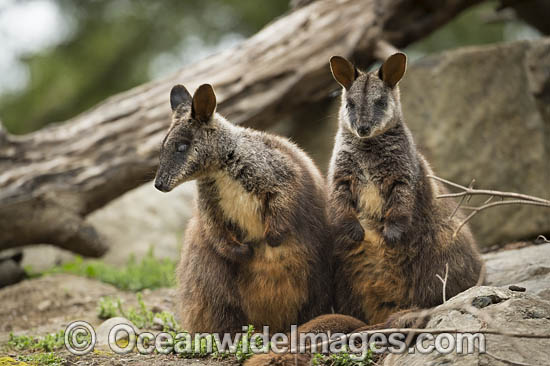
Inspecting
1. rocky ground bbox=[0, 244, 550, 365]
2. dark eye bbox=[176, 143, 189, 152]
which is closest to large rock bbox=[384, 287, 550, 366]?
rocky ground bbox=[0, 244, 550, 365]

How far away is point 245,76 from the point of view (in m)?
7.99

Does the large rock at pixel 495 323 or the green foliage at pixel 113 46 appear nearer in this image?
the large rock at pixel 495 323

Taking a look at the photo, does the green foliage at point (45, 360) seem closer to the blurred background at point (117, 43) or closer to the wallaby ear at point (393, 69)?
the wallaby ear at point (393, 69)

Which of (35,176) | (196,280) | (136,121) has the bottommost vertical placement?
(196,280)

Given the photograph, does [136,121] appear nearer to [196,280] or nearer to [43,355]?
[196,280]

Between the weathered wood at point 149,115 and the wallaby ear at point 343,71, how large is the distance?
258 centimetres

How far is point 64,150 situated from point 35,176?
0.46 m

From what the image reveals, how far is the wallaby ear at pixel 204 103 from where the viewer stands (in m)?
4.96

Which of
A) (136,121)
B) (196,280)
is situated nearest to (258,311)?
(196,280)

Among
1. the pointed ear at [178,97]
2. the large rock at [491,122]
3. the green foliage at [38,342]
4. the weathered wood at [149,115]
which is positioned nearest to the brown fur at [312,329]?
the green foliage at [38,342]

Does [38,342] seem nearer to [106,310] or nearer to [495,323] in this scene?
[106,310]

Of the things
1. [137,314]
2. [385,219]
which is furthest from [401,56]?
[137,314]

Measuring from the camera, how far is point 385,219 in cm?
517

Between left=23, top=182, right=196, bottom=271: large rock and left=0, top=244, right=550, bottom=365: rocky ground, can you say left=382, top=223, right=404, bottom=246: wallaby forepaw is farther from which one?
left=23, top=182, right=196, bottom=271: large rock
